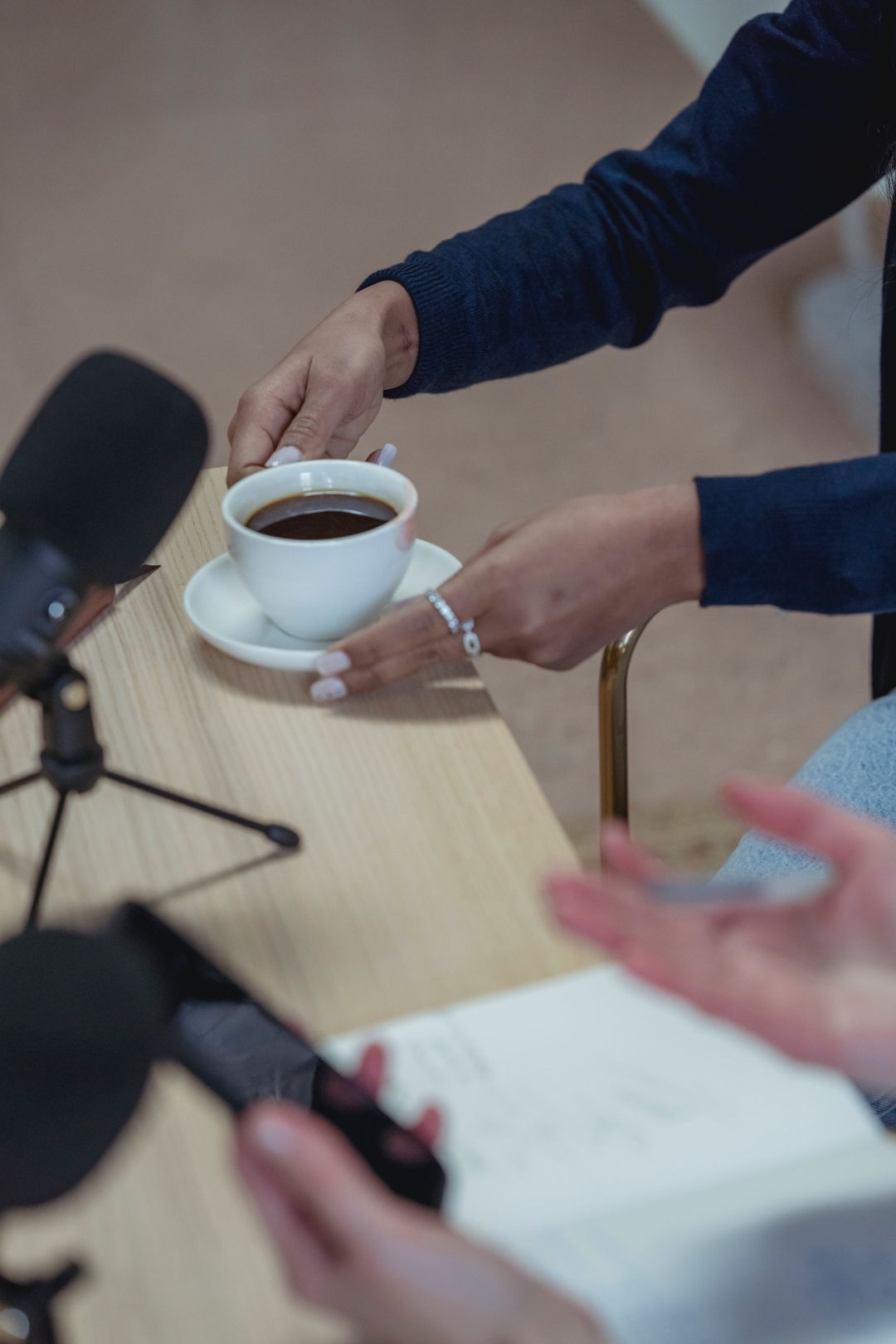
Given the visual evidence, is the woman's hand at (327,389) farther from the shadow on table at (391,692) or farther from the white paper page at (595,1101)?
the white paper page at (595,1101)

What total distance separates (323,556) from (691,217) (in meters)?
0.58

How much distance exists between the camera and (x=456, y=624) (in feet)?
2.40

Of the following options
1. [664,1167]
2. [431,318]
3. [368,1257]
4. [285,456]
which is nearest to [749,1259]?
[664,1167]

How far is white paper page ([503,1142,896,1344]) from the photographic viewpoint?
45 cm

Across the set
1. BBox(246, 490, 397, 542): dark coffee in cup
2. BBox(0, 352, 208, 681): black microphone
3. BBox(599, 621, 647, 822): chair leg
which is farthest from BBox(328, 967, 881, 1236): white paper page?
BBox(599, 621, 647, 822): chair leg

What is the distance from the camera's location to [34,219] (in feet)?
10.4

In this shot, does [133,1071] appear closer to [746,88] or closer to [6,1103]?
[6,1103]

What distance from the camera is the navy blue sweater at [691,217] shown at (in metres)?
1.03

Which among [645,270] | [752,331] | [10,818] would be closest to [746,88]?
[645,270]

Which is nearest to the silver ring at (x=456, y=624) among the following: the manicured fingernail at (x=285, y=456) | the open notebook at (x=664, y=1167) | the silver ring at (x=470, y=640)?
the silver ring at (x=470, y=640)

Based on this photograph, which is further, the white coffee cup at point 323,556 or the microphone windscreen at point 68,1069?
the white coffee cup at point 323,556

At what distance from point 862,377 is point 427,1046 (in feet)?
6.87

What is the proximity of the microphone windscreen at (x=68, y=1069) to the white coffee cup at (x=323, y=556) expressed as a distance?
32 cm

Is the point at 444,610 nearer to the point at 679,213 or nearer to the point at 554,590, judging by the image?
the point at 554,590
